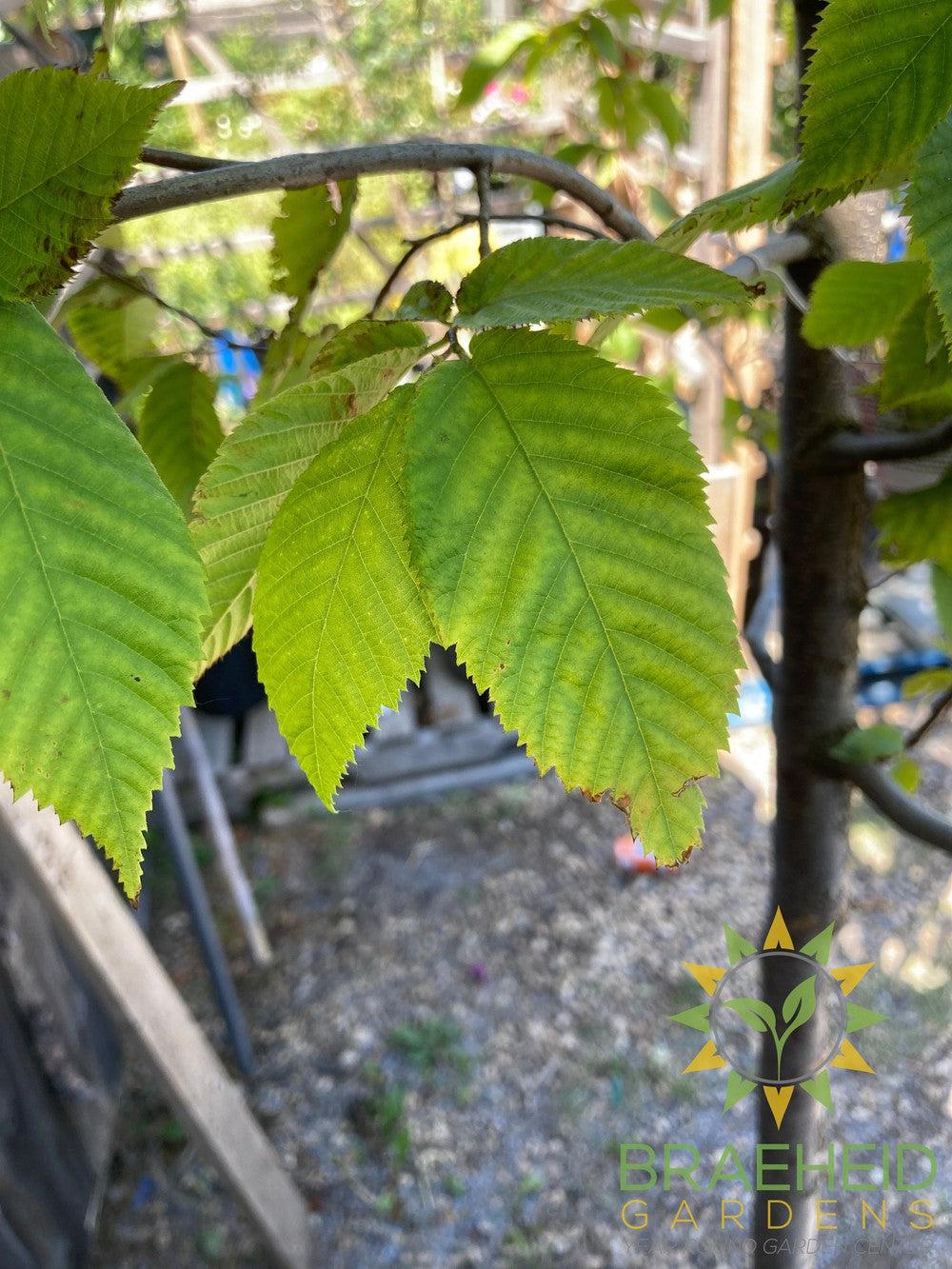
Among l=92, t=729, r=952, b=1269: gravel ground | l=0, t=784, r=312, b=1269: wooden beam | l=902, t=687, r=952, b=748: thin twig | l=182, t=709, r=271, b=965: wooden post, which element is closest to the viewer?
l=902, t=687, r=952, b=748: thin twig

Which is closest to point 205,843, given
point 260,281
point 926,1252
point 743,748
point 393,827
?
point 393,827

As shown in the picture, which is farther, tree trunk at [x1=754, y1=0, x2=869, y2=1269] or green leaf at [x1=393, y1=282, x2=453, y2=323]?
tree trunk at [x1=754, y1=0, x2=869, y2=1269]

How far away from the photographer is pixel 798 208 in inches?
15.2

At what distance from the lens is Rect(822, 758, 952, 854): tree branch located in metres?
0.76

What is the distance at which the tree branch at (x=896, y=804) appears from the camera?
761 mm

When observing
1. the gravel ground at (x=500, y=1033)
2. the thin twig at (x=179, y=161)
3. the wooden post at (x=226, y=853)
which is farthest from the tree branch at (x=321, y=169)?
the wooden post at (x=226, y=853)

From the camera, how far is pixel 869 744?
0.82 m

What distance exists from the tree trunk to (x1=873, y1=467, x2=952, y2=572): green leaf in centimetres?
10

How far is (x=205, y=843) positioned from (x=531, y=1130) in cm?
142

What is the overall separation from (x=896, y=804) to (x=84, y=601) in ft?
2.36

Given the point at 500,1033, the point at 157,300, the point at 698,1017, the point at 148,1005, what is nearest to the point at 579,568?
the point at 157,300

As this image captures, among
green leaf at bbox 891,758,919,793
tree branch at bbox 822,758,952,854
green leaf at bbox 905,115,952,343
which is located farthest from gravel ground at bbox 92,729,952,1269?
green leaf at bbox 905,115,952,343

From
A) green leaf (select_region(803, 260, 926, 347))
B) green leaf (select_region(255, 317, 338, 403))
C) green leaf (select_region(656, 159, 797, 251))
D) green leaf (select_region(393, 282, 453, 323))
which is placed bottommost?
green leaf (select_region(393, 282, 453, 323))

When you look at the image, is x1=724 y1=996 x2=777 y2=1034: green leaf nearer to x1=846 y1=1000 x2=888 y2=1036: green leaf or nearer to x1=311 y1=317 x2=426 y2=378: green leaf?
x1=846 y1=1000 x2=888 y2=1036: green leaf
